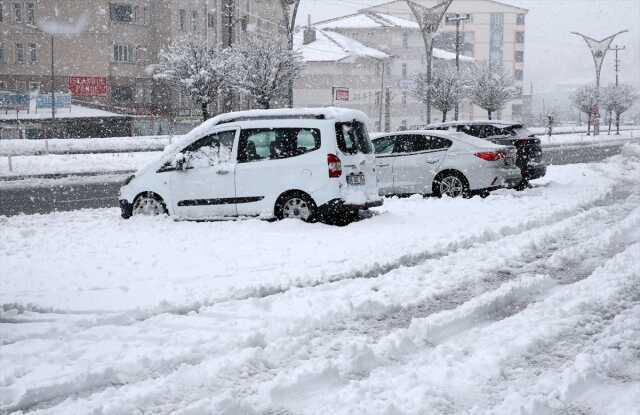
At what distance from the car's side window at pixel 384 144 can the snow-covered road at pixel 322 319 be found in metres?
4.43

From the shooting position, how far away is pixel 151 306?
7035mm

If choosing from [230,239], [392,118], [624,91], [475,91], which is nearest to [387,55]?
[392,118]

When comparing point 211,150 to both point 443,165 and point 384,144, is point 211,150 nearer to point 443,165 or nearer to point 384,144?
point 384,144

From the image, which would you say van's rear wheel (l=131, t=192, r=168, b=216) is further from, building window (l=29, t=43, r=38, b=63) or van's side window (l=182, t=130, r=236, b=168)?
building window (l=29, t=43, r=38, b=63)

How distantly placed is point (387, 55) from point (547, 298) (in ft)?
277

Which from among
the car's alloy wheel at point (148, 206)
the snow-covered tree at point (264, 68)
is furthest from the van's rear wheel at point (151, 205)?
Result: the snow-covered tree at point (264, 68)

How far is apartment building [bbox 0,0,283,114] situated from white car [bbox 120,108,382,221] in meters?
39.6

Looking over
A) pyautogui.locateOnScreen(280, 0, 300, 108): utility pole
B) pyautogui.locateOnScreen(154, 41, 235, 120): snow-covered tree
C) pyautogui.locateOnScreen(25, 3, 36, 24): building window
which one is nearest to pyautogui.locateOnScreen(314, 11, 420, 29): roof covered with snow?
pyautogui.locateOnScreen(25, 3, 36, 24): building window

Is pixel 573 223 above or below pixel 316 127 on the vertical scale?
below

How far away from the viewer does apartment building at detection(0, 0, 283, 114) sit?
53.5 m

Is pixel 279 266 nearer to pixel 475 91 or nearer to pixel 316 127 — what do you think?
pixel 316 127

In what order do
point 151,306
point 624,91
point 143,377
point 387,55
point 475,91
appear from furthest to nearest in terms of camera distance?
point 387,55
point 624,91
point 475,91
point 151,306
point 143,377

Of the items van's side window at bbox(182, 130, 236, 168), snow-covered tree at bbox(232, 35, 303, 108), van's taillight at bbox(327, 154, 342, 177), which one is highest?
snow-covered tree at bbox(232, 35, 303, 108)

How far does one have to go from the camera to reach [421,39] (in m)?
99.1
